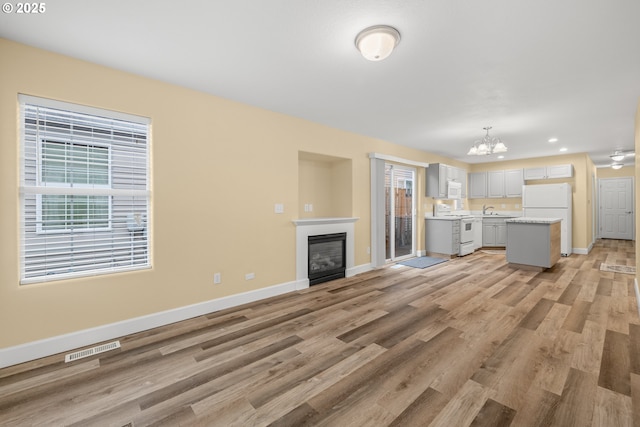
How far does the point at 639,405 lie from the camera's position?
5.63 ft

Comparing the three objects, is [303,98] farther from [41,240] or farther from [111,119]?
[41,240]

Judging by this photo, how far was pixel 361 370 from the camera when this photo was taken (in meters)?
2.13

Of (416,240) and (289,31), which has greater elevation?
(289,31)

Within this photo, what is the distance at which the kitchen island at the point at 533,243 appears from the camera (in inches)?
198

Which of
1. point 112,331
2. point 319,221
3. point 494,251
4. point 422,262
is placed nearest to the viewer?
point 112,331

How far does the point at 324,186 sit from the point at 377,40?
3.26 metres

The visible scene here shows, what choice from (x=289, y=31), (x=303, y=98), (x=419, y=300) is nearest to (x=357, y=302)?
(x=419, y=300)

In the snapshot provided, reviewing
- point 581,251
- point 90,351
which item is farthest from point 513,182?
point 90,351

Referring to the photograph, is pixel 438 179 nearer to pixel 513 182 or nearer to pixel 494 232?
pixel 494 232

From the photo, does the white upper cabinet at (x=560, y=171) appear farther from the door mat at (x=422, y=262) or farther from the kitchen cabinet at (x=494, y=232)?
the door mat at (x=422, y=262)

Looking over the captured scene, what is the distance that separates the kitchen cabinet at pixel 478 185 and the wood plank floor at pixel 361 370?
5.04 metres

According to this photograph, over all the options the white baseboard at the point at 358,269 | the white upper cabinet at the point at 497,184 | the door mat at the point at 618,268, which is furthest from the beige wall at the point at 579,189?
the white baseboard at the point at 358,269

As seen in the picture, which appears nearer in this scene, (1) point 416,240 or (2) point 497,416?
(2) point 497,416

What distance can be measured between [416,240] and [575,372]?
4.69 metres
